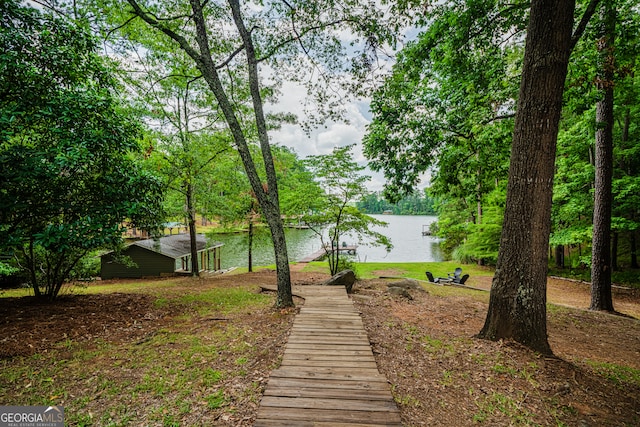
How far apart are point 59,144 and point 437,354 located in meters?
6.72

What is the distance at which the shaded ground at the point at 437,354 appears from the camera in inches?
105

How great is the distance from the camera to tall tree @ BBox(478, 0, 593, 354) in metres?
3.58

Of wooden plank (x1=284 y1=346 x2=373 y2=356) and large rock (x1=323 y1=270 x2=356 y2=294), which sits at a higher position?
wooden plank (x1=284 y1=346 x2=373 y2=356)

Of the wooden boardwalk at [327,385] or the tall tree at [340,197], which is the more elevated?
the tall tree at [340,197]

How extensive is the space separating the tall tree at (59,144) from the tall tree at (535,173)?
628cm

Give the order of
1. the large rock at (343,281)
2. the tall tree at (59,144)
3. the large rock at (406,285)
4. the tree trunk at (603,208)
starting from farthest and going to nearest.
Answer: the large rock at (406,285)
the large rock at (343,281)
the tree trunk at (603,208)
the tall tree at (59,144)

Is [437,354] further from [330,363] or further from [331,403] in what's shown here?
[331,403]

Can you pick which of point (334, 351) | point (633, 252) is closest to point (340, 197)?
point (334, 351)

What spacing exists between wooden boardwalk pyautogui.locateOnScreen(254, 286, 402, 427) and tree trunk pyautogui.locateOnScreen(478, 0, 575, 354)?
→ 231 cm

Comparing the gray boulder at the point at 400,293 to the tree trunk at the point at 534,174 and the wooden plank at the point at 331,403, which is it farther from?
the wooden plank at the point at 331,403

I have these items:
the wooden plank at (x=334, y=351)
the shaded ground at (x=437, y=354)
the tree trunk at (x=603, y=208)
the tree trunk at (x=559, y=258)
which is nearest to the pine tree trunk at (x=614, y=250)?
the tree trunk at (x=559, y=258)

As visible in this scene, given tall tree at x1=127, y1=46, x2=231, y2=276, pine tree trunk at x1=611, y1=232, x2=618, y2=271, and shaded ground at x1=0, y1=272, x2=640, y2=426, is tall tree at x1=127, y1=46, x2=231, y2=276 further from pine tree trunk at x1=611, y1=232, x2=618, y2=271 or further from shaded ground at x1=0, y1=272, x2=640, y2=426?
pine tree trunk at x1=611, y1=232, x2=618, y2=271

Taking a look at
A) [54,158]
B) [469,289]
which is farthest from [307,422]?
[469,289]

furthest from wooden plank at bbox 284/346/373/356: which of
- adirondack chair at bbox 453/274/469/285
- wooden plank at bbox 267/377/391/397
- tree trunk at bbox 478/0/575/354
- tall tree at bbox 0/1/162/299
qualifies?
adirondack chair at bbox 453/274/469/285
